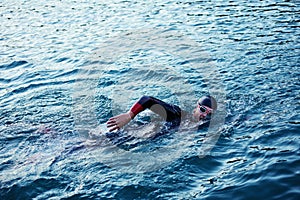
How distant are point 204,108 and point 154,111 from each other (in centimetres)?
111

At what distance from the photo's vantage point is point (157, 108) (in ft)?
28.8

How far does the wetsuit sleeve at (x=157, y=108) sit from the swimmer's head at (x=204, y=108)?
0.41 metres

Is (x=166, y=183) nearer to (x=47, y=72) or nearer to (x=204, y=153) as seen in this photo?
(x=204, y=153)

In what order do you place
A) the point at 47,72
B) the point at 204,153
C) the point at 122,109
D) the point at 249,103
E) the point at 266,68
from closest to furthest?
1. the point at 204,153
2. the point at 249,103
3. the point at 122,109
4. the point at 266,68
5. the point at 47,72

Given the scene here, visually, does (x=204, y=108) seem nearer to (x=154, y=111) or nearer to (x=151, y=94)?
(x=154, y=111)

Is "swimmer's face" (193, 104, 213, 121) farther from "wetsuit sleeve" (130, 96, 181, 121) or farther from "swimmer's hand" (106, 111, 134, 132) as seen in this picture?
"swimmer's hand" (106, 111, 134, 132)

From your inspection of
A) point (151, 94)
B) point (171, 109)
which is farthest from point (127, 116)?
point (151, 94)

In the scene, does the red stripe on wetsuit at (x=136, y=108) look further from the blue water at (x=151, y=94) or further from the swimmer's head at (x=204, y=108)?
the swimmer's head at (x=204, y=108)

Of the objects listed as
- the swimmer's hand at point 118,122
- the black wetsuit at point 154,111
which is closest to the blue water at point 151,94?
the black wetsuit at point 154,111

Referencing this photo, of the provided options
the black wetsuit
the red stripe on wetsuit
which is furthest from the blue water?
the red stripe on wetsuit

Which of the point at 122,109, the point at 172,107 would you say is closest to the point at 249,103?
the point at 172,107

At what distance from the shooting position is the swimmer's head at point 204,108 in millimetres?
9039

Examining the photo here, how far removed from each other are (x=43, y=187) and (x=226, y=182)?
3.08m

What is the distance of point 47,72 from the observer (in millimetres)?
13242
